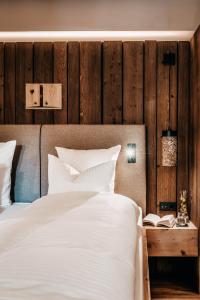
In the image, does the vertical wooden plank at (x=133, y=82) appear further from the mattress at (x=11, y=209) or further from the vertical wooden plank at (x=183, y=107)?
the mattress at (x=11, y=209)

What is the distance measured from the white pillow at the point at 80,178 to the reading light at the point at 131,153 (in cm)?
30

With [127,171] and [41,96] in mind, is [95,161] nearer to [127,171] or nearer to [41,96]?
[127,171]

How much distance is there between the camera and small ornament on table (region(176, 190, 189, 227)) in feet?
9.89

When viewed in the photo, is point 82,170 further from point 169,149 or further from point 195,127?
point 195,127

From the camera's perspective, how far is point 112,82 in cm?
331

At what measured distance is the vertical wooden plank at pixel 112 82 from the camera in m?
3.30

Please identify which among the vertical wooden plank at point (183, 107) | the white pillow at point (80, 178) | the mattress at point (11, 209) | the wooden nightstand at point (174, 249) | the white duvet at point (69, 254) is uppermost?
the vertical wooden plank at point (183, 107)

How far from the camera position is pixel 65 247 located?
55.0 inches

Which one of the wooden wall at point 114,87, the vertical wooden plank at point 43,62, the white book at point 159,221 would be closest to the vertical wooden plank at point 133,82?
the wooden wall at point 114,87

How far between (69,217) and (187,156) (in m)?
1.70

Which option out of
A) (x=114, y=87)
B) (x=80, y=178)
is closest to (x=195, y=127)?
(x=114, y=87)

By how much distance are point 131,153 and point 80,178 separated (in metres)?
0.62

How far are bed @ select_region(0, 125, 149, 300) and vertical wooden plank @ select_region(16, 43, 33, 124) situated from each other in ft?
0.48

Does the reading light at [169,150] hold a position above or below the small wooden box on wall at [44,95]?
below
